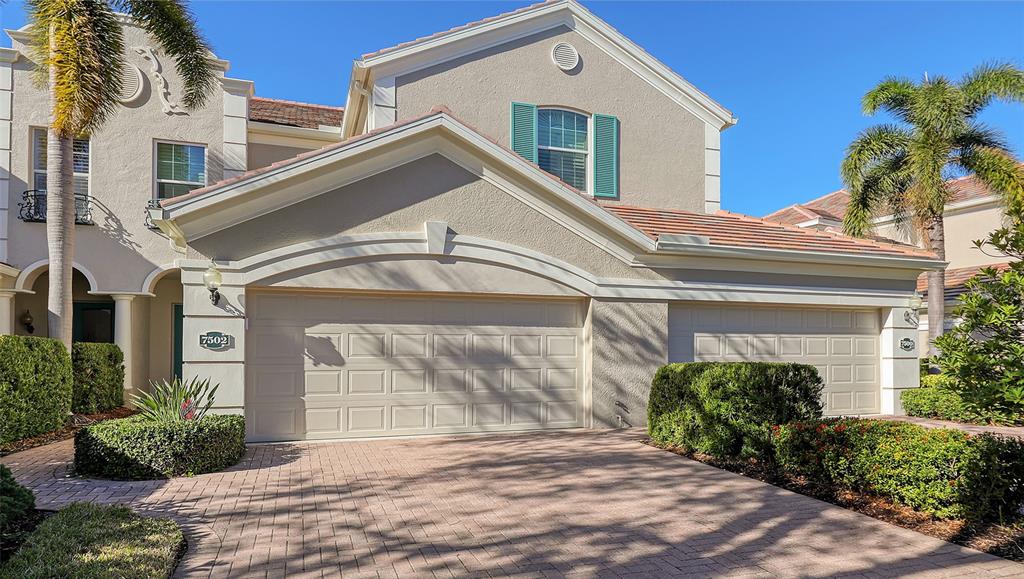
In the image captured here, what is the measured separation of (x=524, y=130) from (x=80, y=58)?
26.6ft

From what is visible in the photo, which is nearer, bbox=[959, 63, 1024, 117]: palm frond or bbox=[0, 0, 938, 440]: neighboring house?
bbox=[0, 0, 938, 440]: neighboring house

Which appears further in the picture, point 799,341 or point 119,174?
point 119,174

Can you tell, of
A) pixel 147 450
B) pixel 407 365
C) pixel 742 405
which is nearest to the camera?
pixel 147 450

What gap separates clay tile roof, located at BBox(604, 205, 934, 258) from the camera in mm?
12773

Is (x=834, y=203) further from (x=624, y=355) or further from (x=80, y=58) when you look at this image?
(x=80, y=58)

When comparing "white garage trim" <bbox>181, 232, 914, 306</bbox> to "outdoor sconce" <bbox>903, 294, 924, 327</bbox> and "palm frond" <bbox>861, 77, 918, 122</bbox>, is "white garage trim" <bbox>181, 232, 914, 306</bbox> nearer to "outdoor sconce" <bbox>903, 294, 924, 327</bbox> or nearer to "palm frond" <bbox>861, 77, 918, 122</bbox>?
"outdoor sconce" <bbox>903, 294, 924, 327</bbox>

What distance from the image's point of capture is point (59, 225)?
11805 mm

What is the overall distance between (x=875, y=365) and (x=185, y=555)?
13374mm

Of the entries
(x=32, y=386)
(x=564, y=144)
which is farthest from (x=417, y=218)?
(x=32, y=386)

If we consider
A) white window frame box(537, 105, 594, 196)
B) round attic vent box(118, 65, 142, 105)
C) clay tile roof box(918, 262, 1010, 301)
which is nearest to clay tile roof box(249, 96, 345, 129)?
round attic vent box(118, 65, 142, 105)

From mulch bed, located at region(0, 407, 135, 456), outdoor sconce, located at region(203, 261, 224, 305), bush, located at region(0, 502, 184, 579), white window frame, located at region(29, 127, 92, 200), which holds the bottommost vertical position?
mulch bed, located at region(0, 407, 135, 456)

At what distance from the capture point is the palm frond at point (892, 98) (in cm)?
1778

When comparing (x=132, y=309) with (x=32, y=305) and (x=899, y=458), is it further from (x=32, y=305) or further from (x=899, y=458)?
(x=899, y=458)

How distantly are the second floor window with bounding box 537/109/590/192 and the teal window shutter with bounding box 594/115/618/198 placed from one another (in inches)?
9.4
